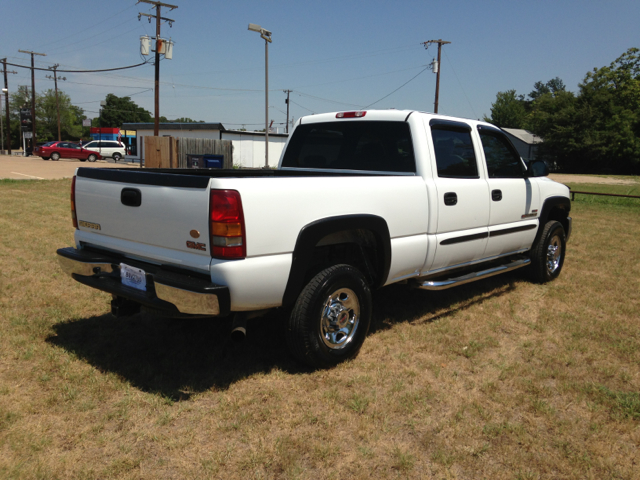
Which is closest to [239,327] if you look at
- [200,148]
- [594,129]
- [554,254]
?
[554,254]

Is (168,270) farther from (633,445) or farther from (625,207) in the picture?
(625,207)

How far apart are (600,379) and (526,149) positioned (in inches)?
2613

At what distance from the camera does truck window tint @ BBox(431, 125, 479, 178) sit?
4.78 m

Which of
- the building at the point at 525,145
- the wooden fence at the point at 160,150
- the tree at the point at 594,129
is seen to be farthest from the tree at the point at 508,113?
the wooden fence at the point at 160,150

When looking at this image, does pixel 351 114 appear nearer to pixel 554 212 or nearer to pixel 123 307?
pixel 123 307

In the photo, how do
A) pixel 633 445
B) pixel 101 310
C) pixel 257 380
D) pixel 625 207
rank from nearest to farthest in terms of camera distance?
pixel 633 445 → pixel 257 380 → pixel 101 310 → pixel 625 207

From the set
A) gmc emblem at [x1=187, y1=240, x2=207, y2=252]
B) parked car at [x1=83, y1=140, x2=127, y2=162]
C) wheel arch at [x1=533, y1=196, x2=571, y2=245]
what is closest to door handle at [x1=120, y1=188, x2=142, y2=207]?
gmc emblem at [x1=187, y1=240, x2=207, y2=252]

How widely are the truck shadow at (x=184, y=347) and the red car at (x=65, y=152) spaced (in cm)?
4149

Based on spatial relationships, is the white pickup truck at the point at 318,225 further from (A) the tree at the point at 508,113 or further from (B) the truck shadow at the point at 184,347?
(A) the tree at the point at 508,113

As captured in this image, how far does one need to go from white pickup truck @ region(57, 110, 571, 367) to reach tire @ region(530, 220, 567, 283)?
0.55m

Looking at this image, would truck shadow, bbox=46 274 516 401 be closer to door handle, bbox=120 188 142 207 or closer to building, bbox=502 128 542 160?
door handle, bbox=120 188 142 207

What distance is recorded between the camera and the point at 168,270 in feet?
11.3

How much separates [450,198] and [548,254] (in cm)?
264

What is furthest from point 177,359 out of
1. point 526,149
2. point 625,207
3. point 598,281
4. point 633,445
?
point 526,149
